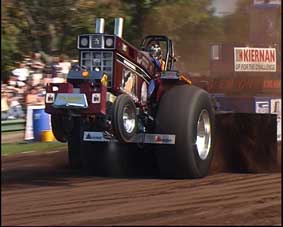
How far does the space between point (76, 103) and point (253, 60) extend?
10.0 m

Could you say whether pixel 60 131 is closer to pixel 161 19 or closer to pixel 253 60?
pixel 161 19

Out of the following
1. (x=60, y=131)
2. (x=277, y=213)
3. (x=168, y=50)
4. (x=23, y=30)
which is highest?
(x=23, y=30)

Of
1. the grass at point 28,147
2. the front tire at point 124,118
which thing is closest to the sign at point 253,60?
the grass at point 28,147

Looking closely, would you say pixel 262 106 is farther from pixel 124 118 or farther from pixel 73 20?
pixel 124 118

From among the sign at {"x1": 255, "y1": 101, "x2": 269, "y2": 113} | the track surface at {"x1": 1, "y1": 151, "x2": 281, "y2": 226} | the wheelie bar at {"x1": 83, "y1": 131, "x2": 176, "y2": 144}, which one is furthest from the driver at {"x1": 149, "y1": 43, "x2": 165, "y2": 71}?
the sign at {"x1": 255, "y1": 101, "x2": 269, "y2": 113}

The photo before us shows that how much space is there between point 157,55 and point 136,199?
253 centimetres

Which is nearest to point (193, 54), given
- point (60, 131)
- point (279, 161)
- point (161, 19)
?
point (161, 19)

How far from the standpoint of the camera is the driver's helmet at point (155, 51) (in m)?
9.08

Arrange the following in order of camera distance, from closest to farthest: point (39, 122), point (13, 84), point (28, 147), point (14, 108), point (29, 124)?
point (28, 147) → point (39, 122) → point (29, 124) → point (14, 108) → point (13, 84)

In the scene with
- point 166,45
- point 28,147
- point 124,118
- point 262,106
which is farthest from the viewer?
point 262,106

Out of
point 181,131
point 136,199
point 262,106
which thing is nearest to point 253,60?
point 262,106

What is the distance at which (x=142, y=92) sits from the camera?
8.52m

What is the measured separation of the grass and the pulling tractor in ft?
9.54

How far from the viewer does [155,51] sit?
914 centimetres
